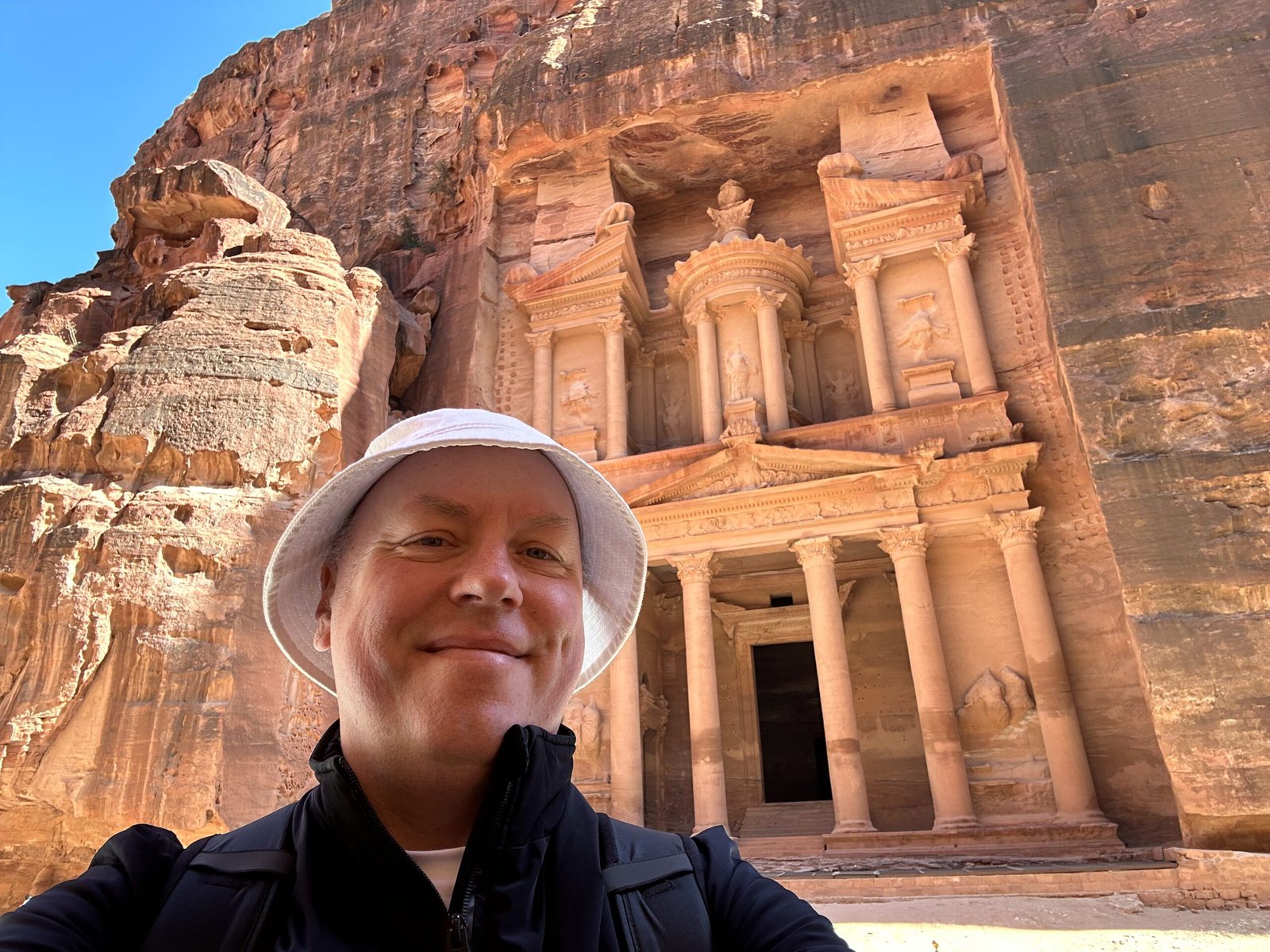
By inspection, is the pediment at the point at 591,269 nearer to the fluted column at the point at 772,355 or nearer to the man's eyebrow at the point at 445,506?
the fluted column at the point at 772,355

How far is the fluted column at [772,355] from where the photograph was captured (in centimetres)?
1459

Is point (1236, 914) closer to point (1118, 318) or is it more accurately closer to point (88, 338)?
point (1118, 318)

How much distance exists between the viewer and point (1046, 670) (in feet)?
37.9

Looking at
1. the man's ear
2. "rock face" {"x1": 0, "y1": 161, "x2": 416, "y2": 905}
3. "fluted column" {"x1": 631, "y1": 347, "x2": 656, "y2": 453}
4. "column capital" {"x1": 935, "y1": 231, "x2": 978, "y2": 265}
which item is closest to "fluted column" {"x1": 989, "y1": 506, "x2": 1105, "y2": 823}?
"column capital" {"x1": 935, "y1": 231, "x2": 978, "y2": 265}

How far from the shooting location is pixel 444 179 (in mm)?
21922

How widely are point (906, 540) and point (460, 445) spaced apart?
11818mm

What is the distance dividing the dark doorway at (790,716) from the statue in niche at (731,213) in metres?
7.81

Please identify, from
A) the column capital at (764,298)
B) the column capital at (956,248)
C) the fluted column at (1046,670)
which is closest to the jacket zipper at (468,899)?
the fluted column at (1046,670)

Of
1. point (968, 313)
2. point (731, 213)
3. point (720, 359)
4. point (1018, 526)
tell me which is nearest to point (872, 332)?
point (968, 313)

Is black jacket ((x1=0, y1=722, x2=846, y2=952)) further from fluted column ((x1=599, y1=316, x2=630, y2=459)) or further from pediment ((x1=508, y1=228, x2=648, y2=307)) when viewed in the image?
pediment ((x1=508, y1=228, x2=648, y2=307))

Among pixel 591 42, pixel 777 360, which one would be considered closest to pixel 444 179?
pixel 591 42

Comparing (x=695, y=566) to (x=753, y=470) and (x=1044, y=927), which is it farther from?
(x=1044, y=927)

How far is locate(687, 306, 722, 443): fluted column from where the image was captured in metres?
15.0

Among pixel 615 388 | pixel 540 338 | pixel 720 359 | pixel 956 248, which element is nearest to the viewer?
pixel 956 248
